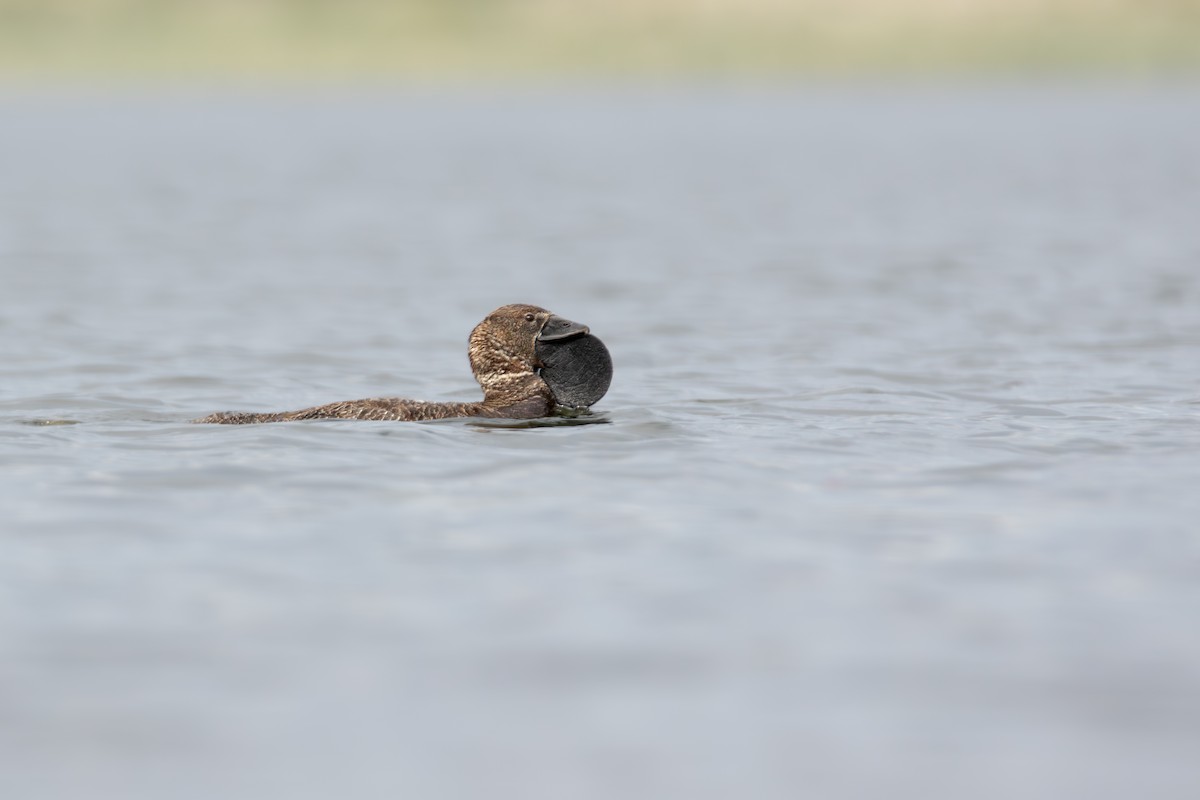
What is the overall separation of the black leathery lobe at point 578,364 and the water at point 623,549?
562mm

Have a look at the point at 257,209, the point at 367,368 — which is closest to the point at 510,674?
the point at 367,368

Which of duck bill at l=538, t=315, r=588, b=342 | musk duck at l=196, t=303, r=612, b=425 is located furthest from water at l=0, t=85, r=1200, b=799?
duck bill at l=538, t=315, r=588, b=342

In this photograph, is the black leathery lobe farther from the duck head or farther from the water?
the water

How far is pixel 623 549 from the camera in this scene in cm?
975

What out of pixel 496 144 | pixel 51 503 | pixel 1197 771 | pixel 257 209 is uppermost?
pixel 496 144

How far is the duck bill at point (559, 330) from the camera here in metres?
13.9

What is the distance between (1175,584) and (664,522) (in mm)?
2896

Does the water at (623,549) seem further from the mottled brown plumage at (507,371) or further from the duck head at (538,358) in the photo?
the duck head at (538,358)

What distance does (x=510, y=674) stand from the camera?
24.9 feet

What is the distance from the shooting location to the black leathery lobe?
14109 millimetres

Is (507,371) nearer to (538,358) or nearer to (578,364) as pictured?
(538,358)

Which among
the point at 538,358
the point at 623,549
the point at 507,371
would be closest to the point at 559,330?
the point at 538,358

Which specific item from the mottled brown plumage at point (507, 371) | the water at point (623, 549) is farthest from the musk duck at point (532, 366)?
the water at point (623, 549)

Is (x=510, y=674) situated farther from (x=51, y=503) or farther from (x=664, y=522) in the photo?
(x=51, y=503)
